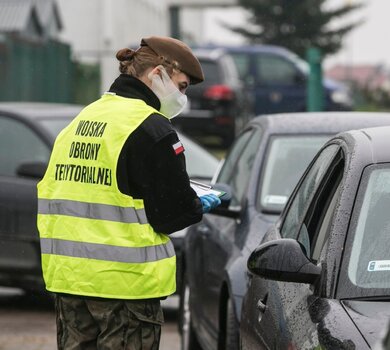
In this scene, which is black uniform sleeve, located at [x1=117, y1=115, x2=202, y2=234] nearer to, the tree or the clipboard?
the clipboard

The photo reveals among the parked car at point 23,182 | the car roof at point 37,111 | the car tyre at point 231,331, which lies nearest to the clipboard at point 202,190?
the car tyre at point 231,331

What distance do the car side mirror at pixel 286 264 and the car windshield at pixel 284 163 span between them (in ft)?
10.1

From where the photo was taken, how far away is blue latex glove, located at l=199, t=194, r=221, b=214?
5327mm

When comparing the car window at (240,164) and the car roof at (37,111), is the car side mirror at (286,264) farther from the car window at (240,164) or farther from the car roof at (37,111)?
the car roof at (37,111)

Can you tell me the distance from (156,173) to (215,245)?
3.09m

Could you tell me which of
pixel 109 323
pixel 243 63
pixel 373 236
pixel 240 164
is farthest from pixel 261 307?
pixel 243 63

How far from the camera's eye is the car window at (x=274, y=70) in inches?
1159

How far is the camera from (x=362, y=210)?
4785mm

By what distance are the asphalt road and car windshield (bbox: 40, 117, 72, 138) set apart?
1400 millimetres

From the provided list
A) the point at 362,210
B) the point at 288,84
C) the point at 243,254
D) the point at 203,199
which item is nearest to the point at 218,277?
the point at 243,254

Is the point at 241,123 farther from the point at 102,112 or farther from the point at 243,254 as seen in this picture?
the point at 102,112

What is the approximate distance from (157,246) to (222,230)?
120 inches

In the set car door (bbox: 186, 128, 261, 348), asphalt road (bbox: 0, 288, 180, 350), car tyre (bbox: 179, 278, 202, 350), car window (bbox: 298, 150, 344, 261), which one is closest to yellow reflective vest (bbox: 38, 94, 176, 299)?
car window (bbox: 298, 150, 344, 261)

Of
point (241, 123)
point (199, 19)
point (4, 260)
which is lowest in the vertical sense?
point (199, 19)
